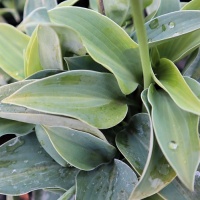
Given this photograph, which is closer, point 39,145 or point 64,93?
point 64,93

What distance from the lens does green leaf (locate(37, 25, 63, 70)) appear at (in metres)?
0.47

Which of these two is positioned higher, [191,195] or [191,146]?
[191,146]

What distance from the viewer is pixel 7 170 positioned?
21.5 inches

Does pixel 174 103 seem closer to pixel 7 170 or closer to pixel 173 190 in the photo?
pixel 173 190

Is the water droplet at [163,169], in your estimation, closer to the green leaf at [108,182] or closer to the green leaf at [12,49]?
the green leaf at [108,182]

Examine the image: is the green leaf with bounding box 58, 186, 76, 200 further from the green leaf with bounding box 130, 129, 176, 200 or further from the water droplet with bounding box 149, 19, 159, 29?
the water droplet with bounding box 149, 19, 159, 29

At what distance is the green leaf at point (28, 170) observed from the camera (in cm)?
53

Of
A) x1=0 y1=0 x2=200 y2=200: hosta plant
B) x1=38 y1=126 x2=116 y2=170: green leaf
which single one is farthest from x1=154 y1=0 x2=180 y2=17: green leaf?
x1=38 y1=126 x2=116 y2=170: green leaf

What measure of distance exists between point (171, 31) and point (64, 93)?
167mm

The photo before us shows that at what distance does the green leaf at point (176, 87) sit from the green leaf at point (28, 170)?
0.64 ft

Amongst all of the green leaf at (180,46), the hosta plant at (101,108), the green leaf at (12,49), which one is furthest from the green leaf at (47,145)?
the green leaf at (180,46)

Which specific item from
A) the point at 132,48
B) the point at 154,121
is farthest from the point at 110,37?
the point at 154,121

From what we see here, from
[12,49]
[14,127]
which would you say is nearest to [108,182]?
[14,127]

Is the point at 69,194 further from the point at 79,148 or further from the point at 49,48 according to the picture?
the point at 49,48
